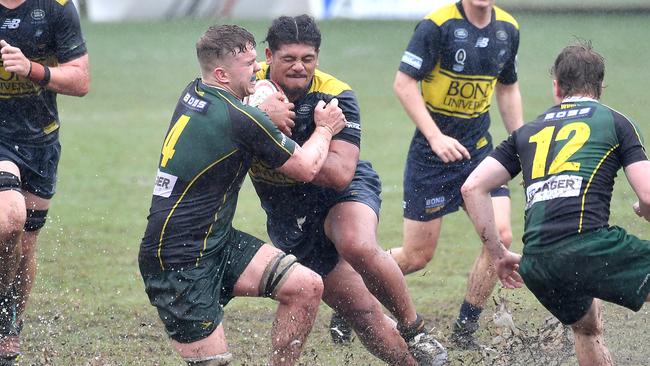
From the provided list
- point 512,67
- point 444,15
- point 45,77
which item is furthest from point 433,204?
point 45,77

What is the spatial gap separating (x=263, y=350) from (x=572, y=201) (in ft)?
8.31

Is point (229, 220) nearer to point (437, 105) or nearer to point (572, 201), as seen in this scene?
point (572, 201)

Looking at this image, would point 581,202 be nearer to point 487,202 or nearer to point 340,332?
point 487,202

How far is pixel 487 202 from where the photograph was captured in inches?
218

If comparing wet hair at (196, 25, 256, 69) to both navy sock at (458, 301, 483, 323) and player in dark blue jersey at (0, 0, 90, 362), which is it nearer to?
player in dark blue jersey at (0, 0, 90, 362)

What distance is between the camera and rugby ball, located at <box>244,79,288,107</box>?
5.78 m

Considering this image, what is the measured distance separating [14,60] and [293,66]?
164 centimetres

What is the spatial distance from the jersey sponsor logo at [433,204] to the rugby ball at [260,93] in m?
2.09

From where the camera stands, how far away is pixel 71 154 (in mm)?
14602

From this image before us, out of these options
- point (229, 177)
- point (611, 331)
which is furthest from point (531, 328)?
point (229, 177)

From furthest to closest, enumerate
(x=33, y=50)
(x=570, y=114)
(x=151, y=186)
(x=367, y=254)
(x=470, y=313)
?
(x=151, y=186), (x=470, y=313), (x=33, y=50), (x=367, y=254), (x=570, y=114)

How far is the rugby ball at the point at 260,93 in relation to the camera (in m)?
5.78

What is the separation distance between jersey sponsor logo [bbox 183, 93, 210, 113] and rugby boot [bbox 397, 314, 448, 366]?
1829 millimetres

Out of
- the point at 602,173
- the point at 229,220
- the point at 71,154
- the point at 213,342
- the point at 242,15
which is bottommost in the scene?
the point at 242,15
